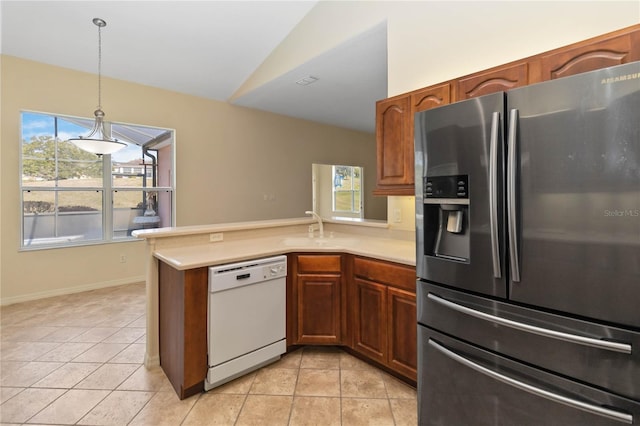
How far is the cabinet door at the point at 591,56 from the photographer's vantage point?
→ 1331mm

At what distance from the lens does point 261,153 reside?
572cm

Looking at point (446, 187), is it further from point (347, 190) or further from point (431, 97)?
point (347, 190)

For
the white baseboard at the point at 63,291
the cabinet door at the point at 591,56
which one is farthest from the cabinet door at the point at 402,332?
the white baseboard at the point at 63,291

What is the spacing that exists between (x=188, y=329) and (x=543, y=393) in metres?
1.83

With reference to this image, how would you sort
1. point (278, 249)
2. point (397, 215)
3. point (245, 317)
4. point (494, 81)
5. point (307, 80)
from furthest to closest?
point (307, 80)
point (397, 215)
point (278, 249)
point (245, 317)
point (494, 81)

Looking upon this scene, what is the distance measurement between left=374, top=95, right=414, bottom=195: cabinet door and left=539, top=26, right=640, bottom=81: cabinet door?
2.74 ft

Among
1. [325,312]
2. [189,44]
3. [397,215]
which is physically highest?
[189,44]

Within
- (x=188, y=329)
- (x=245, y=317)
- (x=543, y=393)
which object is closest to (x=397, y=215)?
(x=245, y=317)

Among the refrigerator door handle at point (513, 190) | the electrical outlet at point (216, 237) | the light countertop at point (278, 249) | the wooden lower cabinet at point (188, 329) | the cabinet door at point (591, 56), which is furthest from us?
the electrical outlet at point (216, 237)

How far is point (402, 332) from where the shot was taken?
1.99m

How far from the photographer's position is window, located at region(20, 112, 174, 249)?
376cm

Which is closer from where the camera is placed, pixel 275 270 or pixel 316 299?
pixel 275 270

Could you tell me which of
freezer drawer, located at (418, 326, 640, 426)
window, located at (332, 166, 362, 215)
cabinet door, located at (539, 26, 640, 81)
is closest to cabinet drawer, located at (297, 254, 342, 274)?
freezer drawer, located at (418, 326, 640, 426)

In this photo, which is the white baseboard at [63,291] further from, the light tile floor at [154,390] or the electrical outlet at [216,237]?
the electrical outlet at [216,237]
